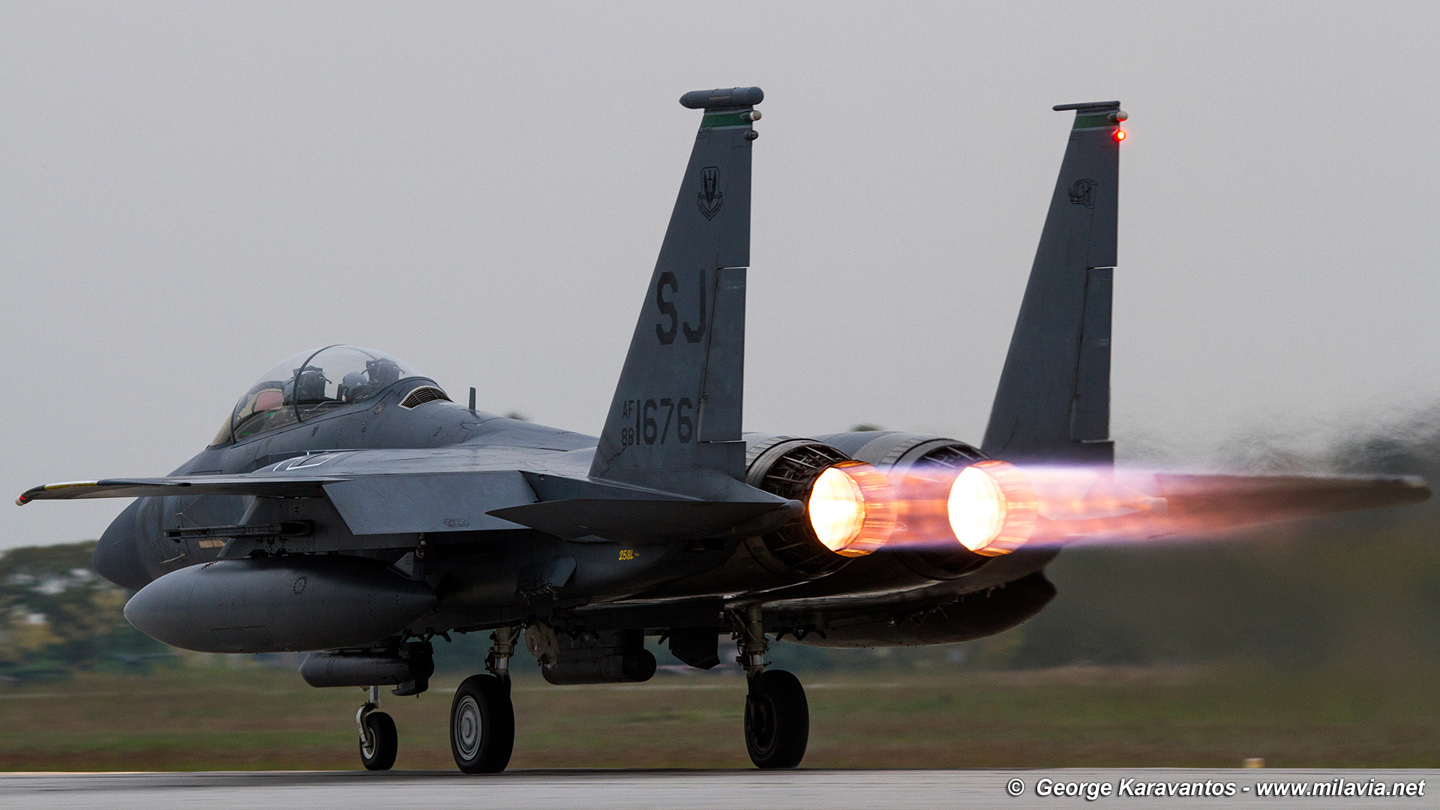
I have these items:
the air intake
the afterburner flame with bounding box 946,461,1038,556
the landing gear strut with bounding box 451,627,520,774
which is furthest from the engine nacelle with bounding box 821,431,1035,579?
the air intake

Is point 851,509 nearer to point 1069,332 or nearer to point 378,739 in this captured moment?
point 1069,332

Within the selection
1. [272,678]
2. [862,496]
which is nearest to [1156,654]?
[862,496]

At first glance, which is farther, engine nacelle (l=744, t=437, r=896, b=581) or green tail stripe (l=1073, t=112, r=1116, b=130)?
green tail stripe (l=1073, t=112, r=1116, b=130)

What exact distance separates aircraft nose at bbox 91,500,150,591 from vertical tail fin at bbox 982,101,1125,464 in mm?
7991

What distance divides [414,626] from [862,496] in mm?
4164

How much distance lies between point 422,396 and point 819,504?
4.51m

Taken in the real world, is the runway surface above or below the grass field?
above

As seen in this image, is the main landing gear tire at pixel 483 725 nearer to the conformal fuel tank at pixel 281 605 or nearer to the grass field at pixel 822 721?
the conformal fuel tank at pixel 281 605

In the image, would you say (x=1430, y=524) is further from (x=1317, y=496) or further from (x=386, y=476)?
(x=386, y=476)

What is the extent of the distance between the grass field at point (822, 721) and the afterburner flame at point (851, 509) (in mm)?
2926

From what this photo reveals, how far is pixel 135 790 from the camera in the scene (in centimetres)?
1195

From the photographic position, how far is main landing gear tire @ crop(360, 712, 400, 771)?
51.4 feet

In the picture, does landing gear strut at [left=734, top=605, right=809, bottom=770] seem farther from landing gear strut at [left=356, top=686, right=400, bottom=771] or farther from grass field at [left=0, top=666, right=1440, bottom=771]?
landing gear strut at [left=356, top=686, right=400, bottom=771]

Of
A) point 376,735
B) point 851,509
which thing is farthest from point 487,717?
point 851,509
